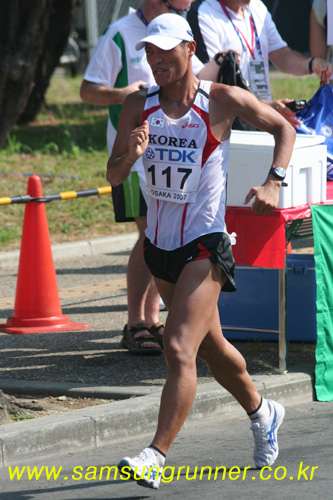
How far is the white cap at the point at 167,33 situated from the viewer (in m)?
4.46

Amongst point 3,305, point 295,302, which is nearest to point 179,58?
point 295,302

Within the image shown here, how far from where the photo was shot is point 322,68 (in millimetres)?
6938

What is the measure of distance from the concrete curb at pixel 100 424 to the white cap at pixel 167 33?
1928mm

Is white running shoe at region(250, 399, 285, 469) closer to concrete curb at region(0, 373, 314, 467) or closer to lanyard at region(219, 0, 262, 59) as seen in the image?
concrete curb at region(0, 373, 314, 467)

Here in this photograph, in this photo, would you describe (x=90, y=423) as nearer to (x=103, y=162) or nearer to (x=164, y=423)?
(x=164, y=423)

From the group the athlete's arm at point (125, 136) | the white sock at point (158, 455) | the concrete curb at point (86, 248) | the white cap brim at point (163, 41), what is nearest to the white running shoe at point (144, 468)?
the white sock at point (158, 455)

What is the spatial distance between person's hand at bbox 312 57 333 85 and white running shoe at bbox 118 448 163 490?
3.61 m

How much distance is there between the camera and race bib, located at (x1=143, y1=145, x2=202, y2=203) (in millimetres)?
4531

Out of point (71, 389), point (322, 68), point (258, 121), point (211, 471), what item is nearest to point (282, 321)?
point (71, 389)

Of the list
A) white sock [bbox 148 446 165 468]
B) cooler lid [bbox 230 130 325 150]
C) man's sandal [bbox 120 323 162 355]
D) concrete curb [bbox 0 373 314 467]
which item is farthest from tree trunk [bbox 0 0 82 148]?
white sock [bbox 148 446 165 468]

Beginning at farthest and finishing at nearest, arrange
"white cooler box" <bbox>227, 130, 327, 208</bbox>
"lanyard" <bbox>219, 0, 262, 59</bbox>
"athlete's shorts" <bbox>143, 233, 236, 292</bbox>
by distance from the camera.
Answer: "lanyard" <bbox>219, 0, 262, 59</bbox>
"white cooler box" <bbox>227, 130, 327, 208</bbox>
"athlete's shorts" <bbox>143, 233, 236, 292</bbox>

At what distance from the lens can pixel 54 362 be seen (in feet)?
21.1

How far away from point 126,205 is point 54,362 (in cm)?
116

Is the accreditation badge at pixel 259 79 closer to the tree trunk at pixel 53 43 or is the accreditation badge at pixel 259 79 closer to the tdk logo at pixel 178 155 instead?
the tdk logo at pixel 178 155
